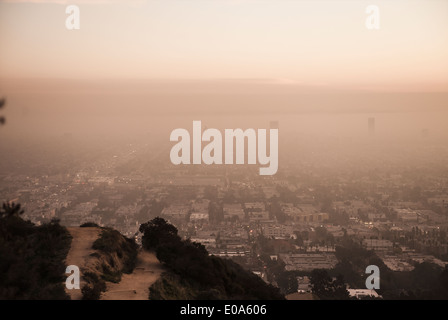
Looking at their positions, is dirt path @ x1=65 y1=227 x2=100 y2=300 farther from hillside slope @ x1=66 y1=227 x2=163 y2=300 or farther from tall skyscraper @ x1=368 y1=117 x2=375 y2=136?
tall skyscraper @ x1=368 y1=117 x2=375 y2=136

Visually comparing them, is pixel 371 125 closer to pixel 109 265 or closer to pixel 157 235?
pixel 157 235

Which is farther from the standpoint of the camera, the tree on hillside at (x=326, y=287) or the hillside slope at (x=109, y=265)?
the tree on hillside at (x=326, y=287)

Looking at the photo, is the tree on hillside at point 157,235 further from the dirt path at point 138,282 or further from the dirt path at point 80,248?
the dirt path at point 80,248

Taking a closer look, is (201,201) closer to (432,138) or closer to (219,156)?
(219,156)

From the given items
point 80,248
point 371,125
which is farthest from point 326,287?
point 371,125

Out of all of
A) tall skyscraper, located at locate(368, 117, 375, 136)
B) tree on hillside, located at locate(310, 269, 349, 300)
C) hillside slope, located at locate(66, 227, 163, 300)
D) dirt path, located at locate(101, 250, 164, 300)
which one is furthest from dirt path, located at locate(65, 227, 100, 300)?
tall skyscraper, located at locate(368, 117, 375, 136)

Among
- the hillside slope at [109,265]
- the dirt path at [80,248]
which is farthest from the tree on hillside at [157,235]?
the dirt path at [80,248]
